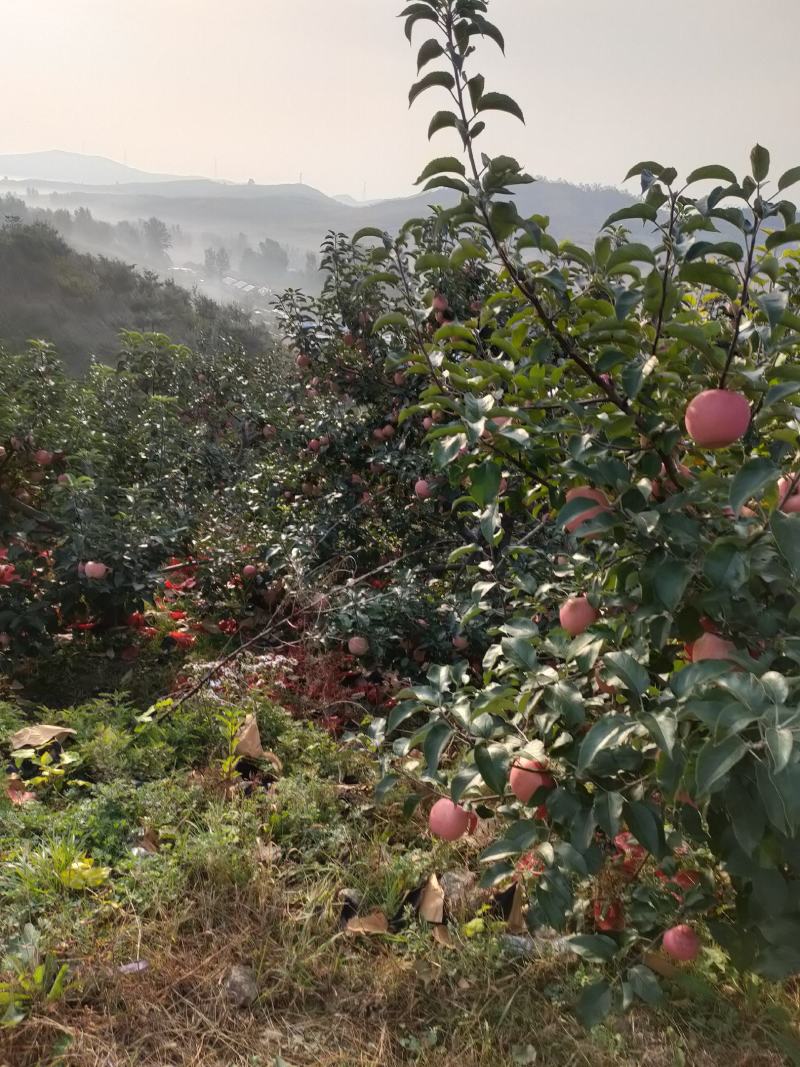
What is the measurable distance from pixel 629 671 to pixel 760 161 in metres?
0.83

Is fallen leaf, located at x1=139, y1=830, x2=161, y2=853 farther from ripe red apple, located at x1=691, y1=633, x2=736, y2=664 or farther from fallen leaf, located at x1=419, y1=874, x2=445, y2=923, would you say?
ripe red apple, located at x1=691, y1=633, x2=736, y2=664

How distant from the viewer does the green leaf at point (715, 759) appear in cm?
93

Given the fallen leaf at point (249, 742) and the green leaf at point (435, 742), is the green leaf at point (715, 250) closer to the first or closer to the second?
the green leaf at point (435, 742)

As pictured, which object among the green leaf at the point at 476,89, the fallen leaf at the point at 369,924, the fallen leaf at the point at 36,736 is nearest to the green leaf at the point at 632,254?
the green leaf at the point at 476,89

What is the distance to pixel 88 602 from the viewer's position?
3.46 metres

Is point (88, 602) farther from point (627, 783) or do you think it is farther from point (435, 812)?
point (627, 783)

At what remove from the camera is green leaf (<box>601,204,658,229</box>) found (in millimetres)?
1223

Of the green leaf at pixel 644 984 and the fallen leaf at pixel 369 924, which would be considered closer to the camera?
the green leaf at pixel 644 984

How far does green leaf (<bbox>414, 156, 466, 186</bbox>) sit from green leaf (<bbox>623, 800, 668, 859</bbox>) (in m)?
1.19

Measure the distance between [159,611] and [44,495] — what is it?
87cm

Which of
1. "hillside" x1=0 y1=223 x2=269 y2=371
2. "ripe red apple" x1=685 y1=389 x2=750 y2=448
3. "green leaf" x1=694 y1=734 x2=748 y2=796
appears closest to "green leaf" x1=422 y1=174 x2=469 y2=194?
"ripe red apple" x1=685 y1=389 x2=750 y2=448

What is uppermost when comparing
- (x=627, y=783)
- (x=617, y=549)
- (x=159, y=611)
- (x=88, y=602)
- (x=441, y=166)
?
(x=441, y=166)

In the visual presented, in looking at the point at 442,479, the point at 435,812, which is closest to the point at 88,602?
the point at 442,479

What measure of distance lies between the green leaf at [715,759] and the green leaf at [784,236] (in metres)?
0.78
